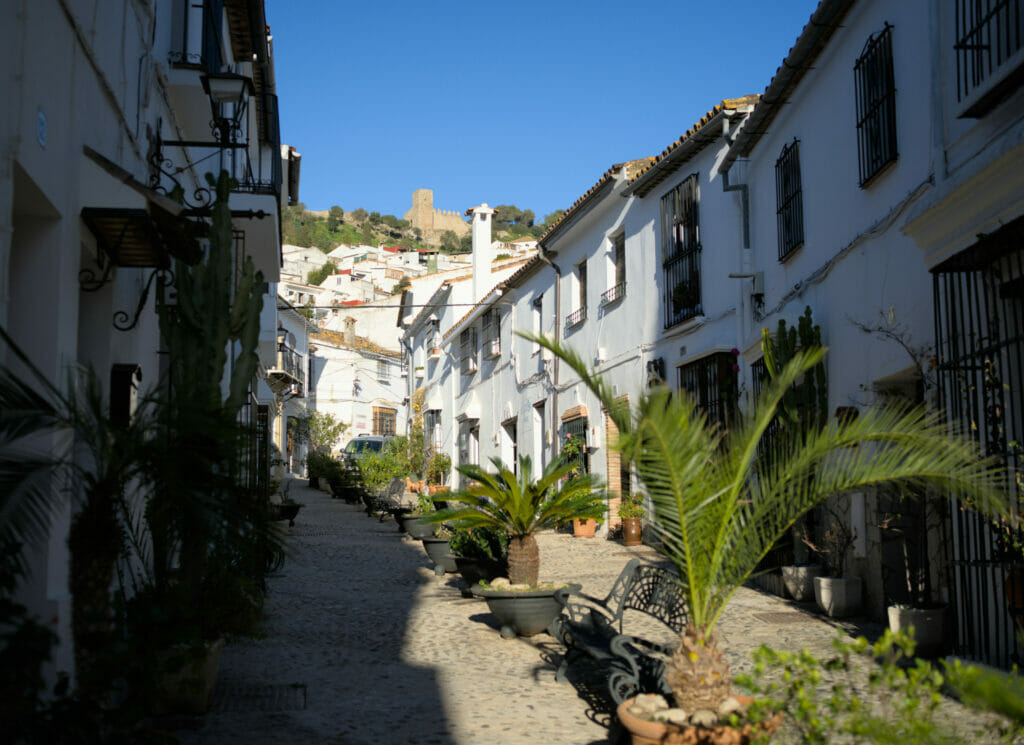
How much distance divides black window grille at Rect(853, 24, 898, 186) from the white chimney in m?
19.3

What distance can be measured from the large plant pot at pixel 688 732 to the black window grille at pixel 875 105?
558cm

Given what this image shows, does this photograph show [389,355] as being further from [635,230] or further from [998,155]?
[998,155]

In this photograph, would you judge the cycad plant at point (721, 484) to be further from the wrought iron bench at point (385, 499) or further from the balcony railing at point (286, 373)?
the balcony railing at point (286, 373)

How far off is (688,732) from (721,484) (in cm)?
125

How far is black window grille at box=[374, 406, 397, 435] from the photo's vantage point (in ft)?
166

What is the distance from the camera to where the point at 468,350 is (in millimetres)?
28625

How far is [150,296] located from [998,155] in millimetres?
6994

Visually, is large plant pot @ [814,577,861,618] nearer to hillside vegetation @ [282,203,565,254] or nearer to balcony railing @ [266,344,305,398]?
balcony railing @ [266,344,305,398]

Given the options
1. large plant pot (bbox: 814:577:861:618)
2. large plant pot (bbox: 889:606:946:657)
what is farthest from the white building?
large plant pot (bbox: 814:577:861:618)

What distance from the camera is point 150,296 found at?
8859 mm

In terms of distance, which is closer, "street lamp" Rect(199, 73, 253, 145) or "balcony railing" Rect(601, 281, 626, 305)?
"street lamp" Rect(199, 73, 253, 145)

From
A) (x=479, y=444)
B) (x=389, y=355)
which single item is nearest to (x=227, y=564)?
(x=479, y=444)

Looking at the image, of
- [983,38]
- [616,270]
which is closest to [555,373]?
[616,270]

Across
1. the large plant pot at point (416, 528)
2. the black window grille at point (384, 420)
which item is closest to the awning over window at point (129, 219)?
the large plant pot at point (416, 528)
